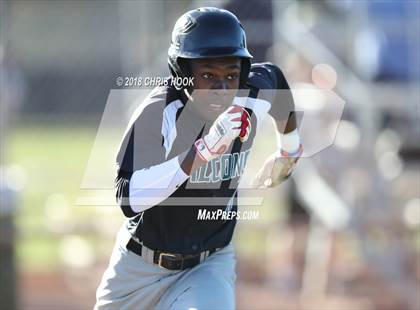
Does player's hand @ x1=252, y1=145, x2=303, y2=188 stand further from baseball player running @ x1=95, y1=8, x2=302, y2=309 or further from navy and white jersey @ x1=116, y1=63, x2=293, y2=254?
navy and white jersey @ x1=116, y1=63, x2=293, y2=254

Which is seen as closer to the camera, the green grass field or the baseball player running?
the baseball player running

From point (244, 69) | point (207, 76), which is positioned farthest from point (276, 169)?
point (207, 76)

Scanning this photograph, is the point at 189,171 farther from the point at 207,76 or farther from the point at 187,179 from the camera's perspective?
the point at 207,76

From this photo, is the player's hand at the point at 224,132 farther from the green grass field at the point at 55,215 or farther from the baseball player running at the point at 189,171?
the green grass field at the point at 55,215

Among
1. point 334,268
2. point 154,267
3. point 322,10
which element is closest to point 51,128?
point 322,10

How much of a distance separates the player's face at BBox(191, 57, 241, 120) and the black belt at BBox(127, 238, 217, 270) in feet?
1.89

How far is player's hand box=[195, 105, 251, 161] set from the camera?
3.20 meters

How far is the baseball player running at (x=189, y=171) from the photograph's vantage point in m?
3.30

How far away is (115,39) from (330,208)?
972 centimetres

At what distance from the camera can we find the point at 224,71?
3416 mm

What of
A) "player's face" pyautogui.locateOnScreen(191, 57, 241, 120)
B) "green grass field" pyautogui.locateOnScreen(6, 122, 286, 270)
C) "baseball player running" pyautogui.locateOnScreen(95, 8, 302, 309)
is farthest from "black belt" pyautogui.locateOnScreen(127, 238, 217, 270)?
"green grass field" pyautogui.locateOnScreen(6, 122, 286, 270)

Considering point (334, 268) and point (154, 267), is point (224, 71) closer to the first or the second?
point (154, 267)

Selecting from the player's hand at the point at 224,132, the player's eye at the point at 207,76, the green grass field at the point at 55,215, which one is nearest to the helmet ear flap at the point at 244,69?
the player's eye at the point at 207,76

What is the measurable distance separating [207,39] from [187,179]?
526mm
